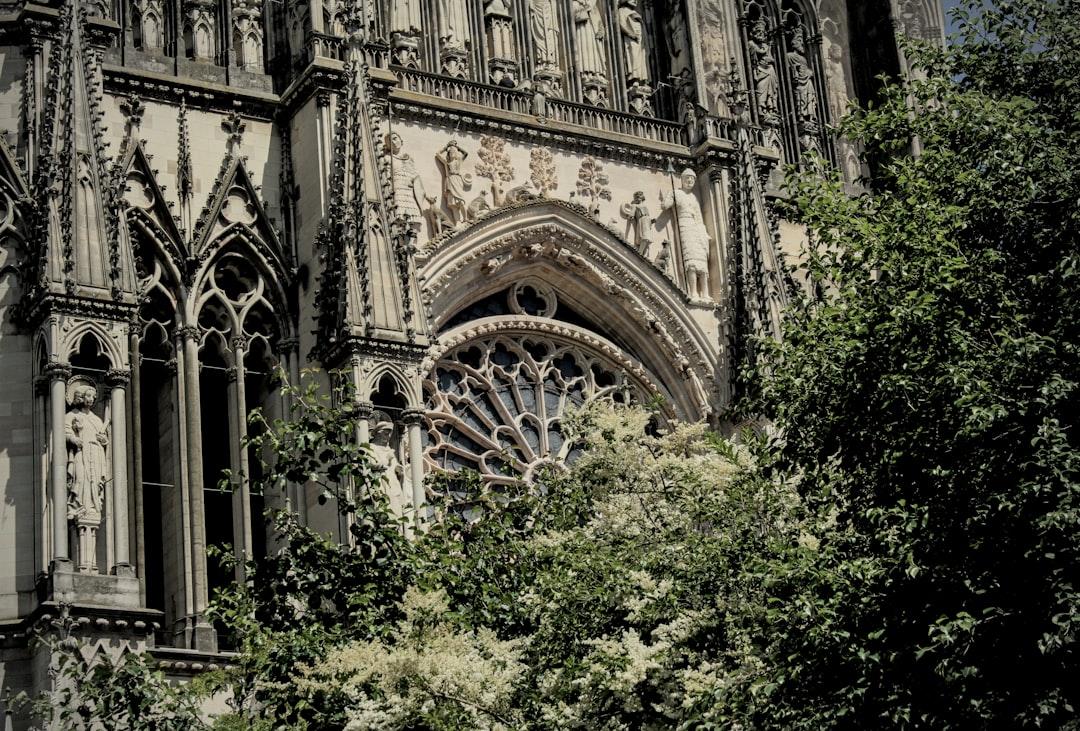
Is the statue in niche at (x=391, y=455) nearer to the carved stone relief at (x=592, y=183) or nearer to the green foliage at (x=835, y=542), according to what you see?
the green foliage at (x=835, y=542)

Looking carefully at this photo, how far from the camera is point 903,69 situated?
3650 cm

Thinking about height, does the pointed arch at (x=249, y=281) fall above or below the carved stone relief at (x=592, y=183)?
below

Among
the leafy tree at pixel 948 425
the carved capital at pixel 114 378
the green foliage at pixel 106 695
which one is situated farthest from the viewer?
the carved capital at pixel 114 378

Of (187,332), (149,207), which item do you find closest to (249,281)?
(187,332)

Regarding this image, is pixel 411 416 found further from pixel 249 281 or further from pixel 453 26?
pixel 453 26

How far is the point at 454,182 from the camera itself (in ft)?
99.6

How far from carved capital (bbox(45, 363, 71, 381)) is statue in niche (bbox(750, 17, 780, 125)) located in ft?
47.8

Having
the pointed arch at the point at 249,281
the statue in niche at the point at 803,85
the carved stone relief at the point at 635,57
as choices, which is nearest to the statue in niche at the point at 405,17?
the carved stone relief at the point at 635,57

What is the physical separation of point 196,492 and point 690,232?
9.53 m

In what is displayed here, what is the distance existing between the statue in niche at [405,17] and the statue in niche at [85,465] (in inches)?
371

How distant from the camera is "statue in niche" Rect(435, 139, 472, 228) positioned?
3027cm

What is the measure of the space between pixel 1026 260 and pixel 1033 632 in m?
3.94

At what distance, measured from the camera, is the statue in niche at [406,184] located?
2972 centimetres

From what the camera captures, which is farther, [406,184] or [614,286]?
[614,286]
